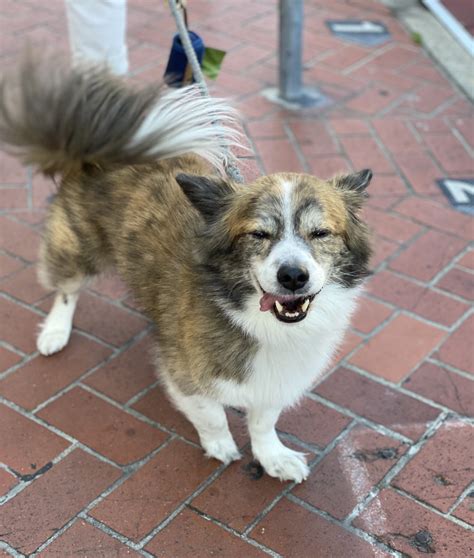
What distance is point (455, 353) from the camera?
3566mm

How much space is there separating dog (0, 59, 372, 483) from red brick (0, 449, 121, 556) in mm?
408

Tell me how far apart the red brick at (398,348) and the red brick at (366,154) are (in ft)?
4.61

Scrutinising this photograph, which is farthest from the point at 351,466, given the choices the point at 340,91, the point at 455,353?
the point at 340,91

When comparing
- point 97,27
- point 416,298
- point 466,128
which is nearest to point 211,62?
point 97,27

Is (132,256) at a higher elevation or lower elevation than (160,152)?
lower

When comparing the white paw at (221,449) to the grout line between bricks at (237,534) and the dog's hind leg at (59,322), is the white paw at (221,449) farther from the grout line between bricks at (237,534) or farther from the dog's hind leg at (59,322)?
the dog's hind leg at (59,322)

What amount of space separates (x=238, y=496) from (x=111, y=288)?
1.43 meters

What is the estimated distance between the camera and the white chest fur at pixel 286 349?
2582 millimetres

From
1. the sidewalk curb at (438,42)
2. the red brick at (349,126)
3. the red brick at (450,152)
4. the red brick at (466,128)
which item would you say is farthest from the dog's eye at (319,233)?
the sidewalk curb at (438,42)

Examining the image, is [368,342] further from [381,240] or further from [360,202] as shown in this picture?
[360,202]

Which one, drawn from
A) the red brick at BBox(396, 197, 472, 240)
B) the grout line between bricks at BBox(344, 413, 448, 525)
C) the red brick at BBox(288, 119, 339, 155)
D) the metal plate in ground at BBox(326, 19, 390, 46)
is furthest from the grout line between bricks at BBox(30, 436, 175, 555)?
the metal plate in ground at BBox(326, 19, 390, 46)

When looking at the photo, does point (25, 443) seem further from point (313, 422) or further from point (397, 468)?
point (397, 468)

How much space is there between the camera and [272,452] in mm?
2939

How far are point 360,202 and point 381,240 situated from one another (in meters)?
1.63
